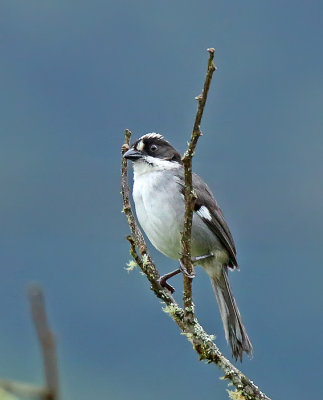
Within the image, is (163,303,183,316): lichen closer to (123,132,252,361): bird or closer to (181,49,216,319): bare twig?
(181,49,216,319): bare twig

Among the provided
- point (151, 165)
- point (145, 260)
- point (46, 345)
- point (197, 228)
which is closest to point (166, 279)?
point (145, 260)

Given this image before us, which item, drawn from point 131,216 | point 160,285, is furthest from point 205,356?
point 131,216

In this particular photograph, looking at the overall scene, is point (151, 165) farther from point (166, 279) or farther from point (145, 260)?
point (145, 260)

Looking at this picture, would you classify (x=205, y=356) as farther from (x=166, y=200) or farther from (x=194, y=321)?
(x=166, y=200)

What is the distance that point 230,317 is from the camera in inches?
155

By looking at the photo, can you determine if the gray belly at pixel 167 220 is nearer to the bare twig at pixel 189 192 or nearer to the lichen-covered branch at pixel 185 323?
the lichen-covered branch at pixel 185 323

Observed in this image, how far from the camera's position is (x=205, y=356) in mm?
2701

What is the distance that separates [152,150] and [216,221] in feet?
2.49

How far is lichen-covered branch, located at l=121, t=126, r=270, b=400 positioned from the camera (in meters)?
2.47

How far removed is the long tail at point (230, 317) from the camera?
148 inches

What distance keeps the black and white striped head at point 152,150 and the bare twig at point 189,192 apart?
64.7 inches

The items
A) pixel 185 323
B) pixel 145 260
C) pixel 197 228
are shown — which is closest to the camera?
pixel 185 323

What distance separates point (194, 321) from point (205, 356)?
7.3 inches

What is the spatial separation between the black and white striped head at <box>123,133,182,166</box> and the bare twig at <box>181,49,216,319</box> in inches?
64.7
